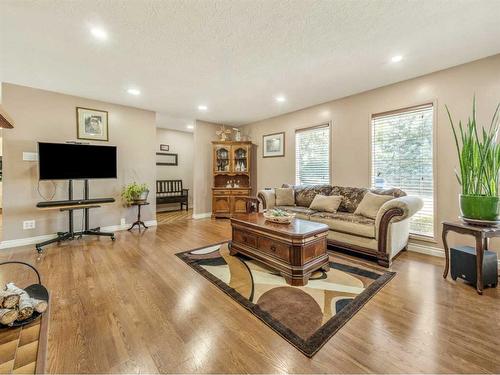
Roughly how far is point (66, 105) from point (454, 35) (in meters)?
5.52

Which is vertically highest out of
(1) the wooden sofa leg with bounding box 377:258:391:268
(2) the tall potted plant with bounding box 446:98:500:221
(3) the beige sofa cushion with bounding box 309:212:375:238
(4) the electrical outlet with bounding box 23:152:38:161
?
(4) the electrical outlet with bounding box 23:152:38:161

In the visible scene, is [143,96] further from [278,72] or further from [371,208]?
[371,208]

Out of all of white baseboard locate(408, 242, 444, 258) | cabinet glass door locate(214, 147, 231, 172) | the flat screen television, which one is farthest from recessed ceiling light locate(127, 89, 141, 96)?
white baseboard locate(408, 242, 444, 258)

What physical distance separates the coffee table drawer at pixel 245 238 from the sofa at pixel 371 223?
1173mm

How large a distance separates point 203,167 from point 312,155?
2821 millimetres

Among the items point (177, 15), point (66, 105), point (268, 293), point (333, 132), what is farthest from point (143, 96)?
point (268, 293)

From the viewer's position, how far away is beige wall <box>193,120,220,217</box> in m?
5.85

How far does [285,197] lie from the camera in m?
4.45

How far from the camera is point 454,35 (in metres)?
2.30

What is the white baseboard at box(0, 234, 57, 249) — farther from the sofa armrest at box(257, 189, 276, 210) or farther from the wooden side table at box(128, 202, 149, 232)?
the sofa armrest at box(257, 189, 276, 210)

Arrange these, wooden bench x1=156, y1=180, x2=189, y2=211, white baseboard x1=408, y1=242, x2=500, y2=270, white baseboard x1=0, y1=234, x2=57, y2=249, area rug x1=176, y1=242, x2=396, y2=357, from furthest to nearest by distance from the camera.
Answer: wooden bench x1=156, y1=180, x2=189, y2=211, white baseboard x1=0, y1=234, x2=57, y2=249, white baseboard x1=408, y1=242, x2=500, y2=270, area rug x1=176, y1=242, x2=396, y2=357

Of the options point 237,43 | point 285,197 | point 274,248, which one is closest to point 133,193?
point 285,197

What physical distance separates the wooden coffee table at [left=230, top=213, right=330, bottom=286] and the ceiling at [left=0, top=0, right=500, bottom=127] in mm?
2013

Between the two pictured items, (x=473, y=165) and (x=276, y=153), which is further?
(x=276, y=153)
